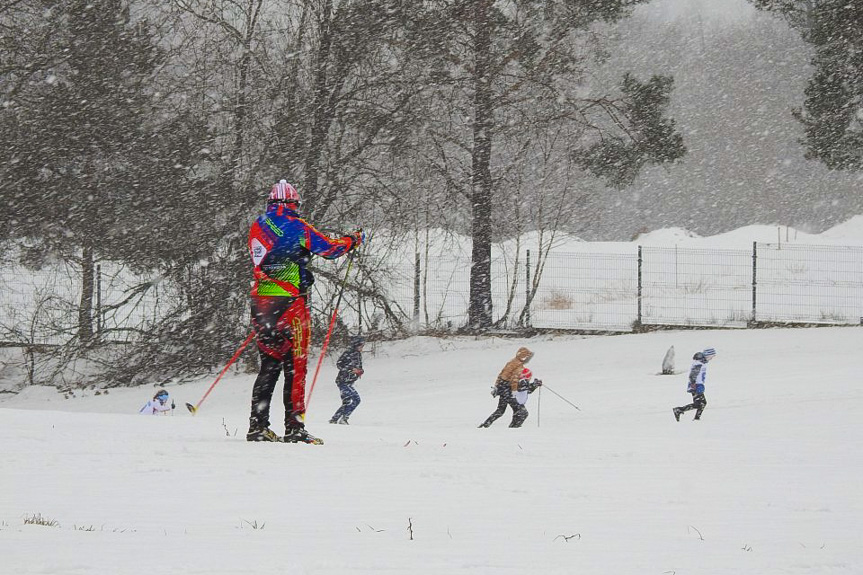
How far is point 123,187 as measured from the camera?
719 inches

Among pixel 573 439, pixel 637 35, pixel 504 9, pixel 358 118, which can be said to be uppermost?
pixel 637 35

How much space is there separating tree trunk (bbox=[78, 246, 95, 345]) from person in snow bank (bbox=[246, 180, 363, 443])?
1229cm

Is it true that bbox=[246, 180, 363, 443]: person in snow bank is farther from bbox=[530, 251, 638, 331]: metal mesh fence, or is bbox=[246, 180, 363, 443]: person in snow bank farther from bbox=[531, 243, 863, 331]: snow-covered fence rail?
bbox=[530, 251, 638, 331]: metal mesh fence

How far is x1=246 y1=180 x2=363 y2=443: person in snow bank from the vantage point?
278 inches

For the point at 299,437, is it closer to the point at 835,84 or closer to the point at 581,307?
the point at 581,307

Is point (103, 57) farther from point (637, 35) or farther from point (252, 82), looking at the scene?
point (637, 35)

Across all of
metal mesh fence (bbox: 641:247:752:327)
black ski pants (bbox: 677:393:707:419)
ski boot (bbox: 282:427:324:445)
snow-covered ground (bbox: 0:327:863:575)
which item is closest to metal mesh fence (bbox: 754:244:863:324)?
metal mesh fence (bbox: 641:247:752:327)

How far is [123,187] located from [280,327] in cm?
1229

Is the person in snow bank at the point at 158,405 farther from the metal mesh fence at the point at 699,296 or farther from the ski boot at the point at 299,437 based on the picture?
the metal mesh fence at the point at 699,296

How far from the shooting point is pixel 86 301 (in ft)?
62.4

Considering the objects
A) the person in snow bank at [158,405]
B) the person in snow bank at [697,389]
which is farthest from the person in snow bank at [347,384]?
the person in snow bank at [697,389]

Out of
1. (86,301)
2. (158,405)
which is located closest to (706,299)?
(86,301)

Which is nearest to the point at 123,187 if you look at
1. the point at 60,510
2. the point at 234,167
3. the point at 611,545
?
the point at 234,167

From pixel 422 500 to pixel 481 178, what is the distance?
56.5 feet
